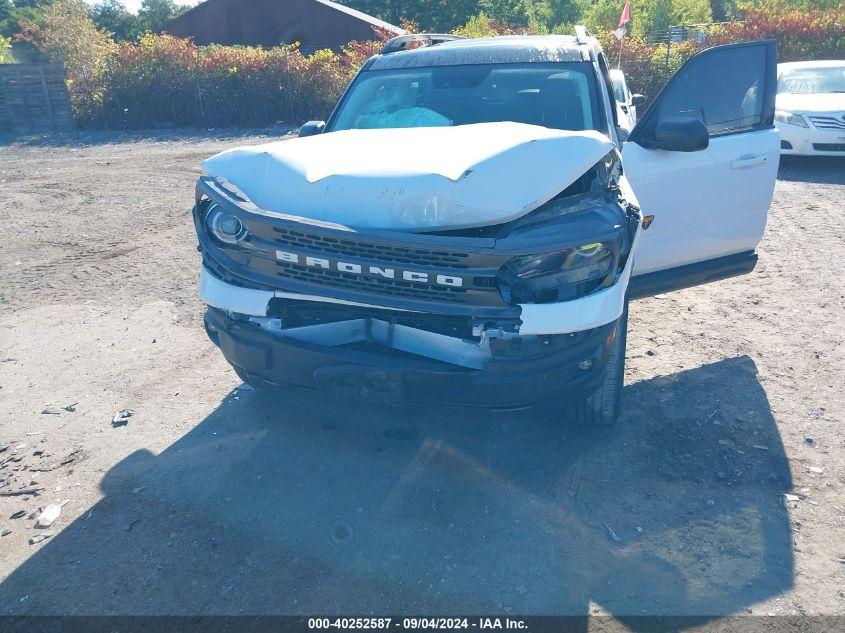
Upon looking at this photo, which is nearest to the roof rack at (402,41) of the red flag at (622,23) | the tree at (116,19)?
the red flag at (622,23)

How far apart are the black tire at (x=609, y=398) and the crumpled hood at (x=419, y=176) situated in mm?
1007

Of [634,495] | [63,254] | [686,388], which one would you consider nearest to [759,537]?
[634,495]

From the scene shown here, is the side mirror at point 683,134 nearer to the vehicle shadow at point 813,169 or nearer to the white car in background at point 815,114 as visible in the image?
the white car in background at point 815,114

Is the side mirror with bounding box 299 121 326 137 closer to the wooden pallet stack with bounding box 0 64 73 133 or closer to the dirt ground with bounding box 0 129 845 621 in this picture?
the dirt ground with bounding box 0 129 845 621

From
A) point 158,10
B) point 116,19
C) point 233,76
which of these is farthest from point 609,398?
point 158,10

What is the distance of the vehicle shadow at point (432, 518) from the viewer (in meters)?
2.68

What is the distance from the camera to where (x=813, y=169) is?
1079 cm

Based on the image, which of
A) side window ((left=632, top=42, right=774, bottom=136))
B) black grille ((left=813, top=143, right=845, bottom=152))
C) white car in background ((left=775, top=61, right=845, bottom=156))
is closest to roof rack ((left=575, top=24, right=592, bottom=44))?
side window ((left=632, top=42, right=774, bottom=136))

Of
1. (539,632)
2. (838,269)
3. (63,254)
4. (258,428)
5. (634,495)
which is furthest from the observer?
(63,254)

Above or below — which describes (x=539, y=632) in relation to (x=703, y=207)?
below

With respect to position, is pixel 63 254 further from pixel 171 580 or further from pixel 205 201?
pixel 171 580

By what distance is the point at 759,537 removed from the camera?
9.77ft

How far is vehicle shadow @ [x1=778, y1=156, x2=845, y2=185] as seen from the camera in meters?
10.1

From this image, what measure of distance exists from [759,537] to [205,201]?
290 cm
